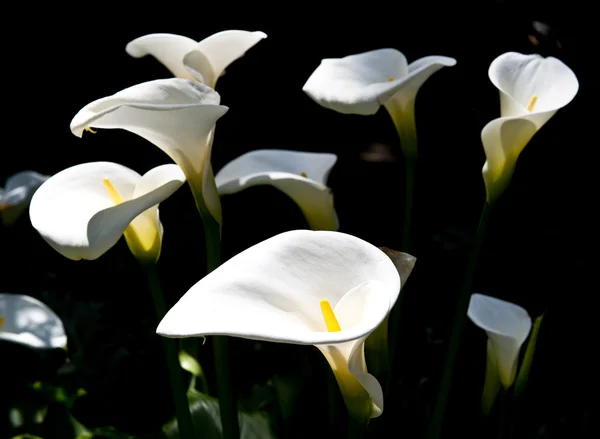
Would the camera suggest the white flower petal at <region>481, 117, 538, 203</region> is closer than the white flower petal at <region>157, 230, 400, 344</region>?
No

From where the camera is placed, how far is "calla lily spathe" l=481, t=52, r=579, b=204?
2.39 ft

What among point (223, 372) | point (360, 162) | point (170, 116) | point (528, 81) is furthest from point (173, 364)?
point (360, 162)

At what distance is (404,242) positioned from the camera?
0.87 meters

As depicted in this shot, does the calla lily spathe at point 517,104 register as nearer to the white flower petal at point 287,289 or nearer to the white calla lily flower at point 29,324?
the white flower petal at point 287,289

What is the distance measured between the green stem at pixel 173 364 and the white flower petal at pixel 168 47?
0.81ft

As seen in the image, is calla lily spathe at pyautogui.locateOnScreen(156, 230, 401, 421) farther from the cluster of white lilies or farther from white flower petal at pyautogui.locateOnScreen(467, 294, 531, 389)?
white flower petal at pyautogui.locateOnScreen(467, 294, 531, 389)

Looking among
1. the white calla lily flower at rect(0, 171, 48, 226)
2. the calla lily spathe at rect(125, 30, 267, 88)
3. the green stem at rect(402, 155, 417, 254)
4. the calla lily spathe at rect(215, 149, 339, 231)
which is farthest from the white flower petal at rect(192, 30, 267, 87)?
the white calla lily flower at rect(0, 171, 48, 226)

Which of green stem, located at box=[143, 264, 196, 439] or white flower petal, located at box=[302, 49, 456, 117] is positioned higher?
white flower petal, located at box=[302, 49, 456, 117]

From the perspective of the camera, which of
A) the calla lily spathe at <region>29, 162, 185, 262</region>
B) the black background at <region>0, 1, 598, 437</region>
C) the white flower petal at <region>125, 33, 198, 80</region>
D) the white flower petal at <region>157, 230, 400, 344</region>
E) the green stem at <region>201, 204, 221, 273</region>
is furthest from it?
the black background at <region>0, 1, 598, 437</region>

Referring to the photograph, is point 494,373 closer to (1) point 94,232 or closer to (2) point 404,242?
(2) point 404,242

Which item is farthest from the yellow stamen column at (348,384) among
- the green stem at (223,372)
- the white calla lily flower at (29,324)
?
the white calla lily flower at (29,324)

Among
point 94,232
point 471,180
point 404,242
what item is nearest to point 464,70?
point 471,180

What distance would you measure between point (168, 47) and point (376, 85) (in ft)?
0.86

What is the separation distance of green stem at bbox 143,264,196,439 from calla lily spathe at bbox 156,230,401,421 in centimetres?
20
